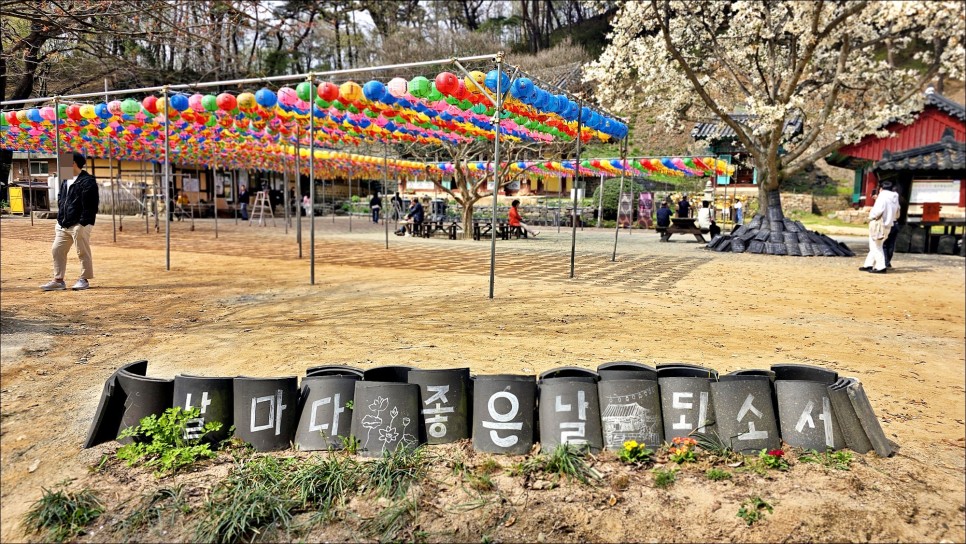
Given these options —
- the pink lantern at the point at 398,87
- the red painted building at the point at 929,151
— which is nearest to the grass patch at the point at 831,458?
the pink lantern at the point at 398,87

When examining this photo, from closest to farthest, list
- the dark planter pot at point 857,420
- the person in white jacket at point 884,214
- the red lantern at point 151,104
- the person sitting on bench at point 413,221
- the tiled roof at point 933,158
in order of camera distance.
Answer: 1. the dark planter pot at point 857,420
2. the red lantern at point 151,104
3. the person in white jacket at point 884,214
4. the tiled roof at point 933,158
5. the person sitting on bench at point 413,221

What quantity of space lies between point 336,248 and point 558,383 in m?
12.2

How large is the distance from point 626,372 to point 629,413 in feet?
0.74

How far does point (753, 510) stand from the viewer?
8.02ft

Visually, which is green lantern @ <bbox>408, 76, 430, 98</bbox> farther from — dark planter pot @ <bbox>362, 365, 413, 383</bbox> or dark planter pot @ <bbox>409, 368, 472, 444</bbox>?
dark planter pot @ <bbox>409, 368, 472, 444</bbox>

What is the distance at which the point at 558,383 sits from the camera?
9.85ft

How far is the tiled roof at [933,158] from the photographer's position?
39.7 feet

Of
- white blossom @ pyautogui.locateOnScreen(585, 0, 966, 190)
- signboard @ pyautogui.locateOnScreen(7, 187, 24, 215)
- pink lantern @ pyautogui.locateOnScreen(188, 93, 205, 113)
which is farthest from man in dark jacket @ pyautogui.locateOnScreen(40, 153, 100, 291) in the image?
white blossom @ pyautogui.locateOnScreen(585, 0, 966, 190)

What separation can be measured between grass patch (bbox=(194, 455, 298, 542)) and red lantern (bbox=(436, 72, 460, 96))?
6.20m

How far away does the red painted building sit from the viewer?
12.3m

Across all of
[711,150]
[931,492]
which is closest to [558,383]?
[931,492]

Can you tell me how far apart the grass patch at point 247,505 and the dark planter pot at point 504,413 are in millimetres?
927

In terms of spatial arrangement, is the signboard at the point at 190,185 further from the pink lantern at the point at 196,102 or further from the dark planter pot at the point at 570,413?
the dark planter pot at the point at 570,413

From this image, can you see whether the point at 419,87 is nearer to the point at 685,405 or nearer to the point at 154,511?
the point at 685,405
